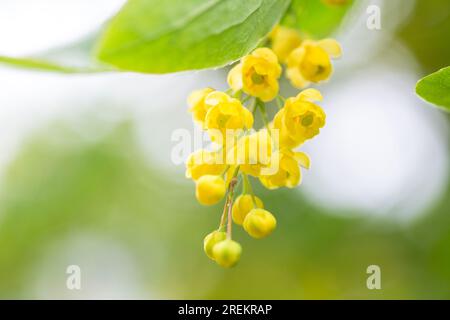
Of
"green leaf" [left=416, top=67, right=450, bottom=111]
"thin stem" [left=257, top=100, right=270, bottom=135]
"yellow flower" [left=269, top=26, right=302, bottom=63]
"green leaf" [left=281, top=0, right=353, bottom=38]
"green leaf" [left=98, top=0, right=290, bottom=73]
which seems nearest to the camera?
"green leaf" [left=98, top=0, right=290, bottom=73]

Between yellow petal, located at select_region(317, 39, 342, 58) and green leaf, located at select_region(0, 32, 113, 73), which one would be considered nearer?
green leaf, located at select_region(0, 32, 113, 73)

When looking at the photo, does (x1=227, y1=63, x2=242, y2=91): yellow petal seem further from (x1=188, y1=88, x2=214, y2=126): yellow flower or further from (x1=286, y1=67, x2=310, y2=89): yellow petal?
(x1=286, y1=67, x2=310, y2=89): yellow petal

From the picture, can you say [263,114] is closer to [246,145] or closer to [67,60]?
[246,145]

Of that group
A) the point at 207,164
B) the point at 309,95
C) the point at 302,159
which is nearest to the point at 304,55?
the point at 309,95

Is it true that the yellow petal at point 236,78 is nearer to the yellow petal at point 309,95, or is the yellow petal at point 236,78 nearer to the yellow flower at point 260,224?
the yellow petal at point 309,95

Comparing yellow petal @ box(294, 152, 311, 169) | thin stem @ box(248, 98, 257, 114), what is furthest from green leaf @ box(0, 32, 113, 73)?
yellow petal @ box(294, 152, 311, 169)

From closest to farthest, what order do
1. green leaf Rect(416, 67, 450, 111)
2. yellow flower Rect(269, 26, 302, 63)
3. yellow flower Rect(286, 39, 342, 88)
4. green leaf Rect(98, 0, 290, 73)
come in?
green leaf Rect(98, 0, 290, 73), green leaf Rect(416, 67, 450, 111), yellow flower Rect(286, 39, 342, 88), yellow flower Rect(269, 26, 302, 63)
